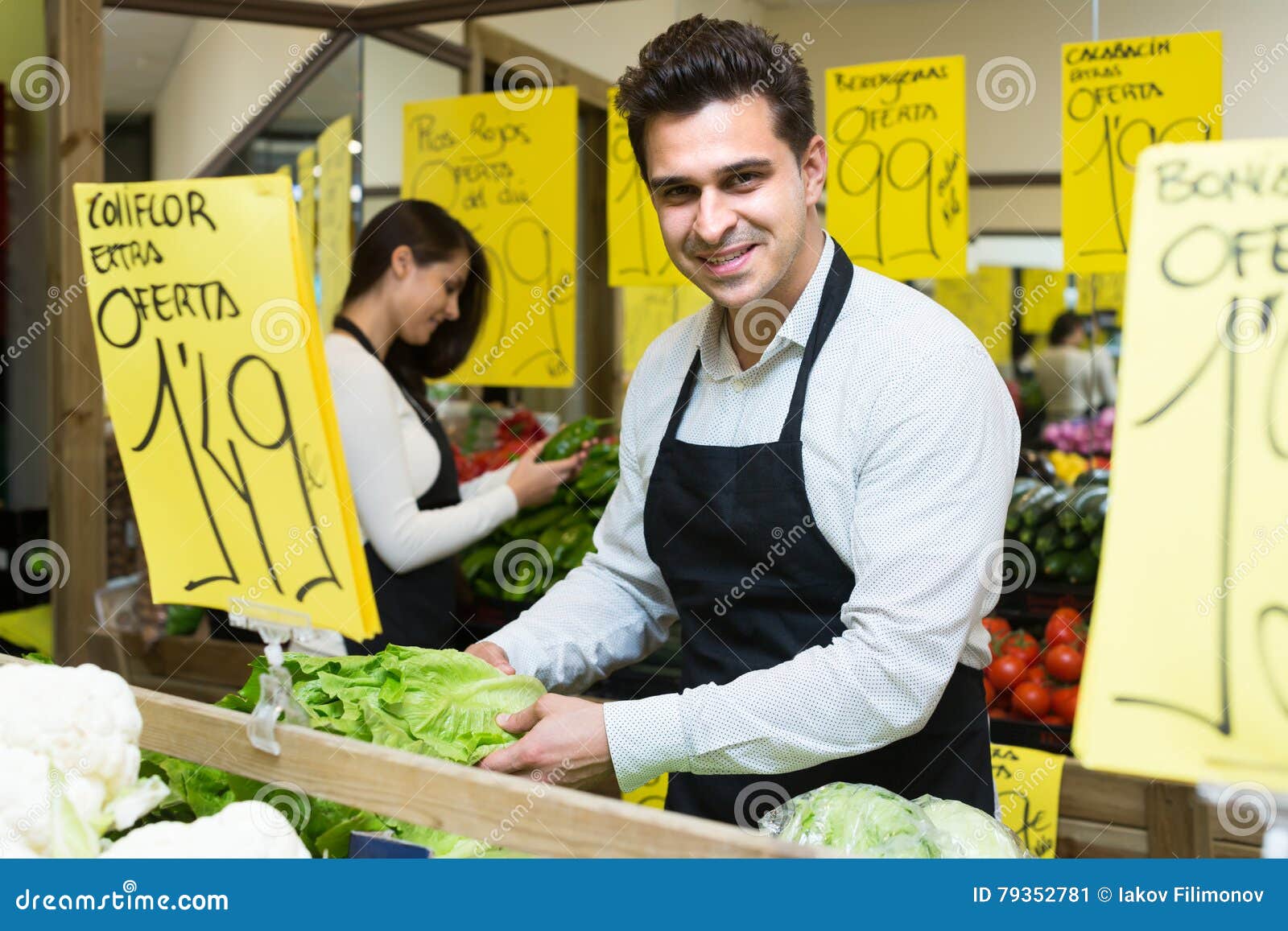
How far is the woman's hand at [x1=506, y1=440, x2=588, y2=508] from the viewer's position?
11.1 ft

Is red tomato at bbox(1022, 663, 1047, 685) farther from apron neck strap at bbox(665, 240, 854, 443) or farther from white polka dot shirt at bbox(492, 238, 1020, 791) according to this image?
apron neck strap at bbox(665, 240, 854, 443)

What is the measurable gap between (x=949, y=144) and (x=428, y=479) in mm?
1708

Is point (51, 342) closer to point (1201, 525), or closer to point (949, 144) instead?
point (949, 144)

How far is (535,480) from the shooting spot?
341cm

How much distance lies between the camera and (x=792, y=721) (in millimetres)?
1475

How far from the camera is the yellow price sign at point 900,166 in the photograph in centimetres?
332

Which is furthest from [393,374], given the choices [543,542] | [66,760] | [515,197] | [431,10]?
[66,760]

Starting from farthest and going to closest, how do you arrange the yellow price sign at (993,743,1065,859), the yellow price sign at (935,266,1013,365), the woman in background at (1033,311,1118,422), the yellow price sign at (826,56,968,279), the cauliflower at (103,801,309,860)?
the yellow price sign at (935,266,1013,365), the woman in background at (1033,311,1118,422), the yellow price sign at (826,56,968,279), the yellow price sign at (993,743,1065,859), the cauliflower at (103,801,309,860)

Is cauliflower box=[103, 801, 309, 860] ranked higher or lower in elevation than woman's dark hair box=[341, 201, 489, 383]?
lower

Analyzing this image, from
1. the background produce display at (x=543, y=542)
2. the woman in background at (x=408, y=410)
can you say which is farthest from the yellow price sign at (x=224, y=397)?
the background produce display at (x=543, y=542)

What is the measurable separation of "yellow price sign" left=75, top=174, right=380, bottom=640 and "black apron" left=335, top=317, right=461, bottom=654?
62.0 inches

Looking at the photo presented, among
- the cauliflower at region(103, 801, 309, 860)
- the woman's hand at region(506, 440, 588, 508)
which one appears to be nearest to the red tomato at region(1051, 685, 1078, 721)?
the woman's hand at region(506, 440, 588, 508)

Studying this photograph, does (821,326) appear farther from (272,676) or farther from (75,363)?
(75,363)
